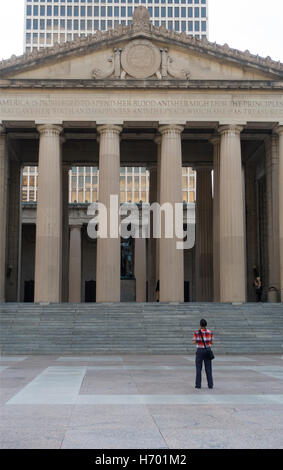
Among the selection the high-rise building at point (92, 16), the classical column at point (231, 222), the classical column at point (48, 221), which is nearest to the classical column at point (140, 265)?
the classical column at point (231, 222)

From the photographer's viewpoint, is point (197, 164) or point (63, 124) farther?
point (197, 164)

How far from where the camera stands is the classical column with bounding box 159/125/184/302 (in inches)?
1743

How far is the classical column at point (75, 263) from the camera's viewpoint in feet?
234

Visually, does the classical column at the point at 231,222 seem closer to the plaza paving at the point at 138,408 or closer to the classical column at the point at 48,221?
the classical column at the point at 48,221

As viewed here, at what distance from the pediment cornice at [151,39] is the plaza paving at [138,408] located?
93.0 feet

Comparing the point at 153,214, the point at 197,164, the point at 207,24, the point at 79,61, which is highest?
the point at 207,24

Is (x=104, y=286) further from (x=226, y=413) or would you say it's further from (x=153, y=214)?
(x=226, y=413)

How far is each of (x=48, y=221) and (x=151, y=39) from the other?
52.5 feet

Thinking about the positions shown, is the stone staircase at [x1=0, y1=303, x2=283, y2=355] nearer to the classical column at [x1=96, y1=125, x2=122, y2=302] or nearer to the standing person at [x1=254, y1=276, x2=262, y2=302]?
the classical column at [x1=96, y1=125, x2=122, y2=302]
